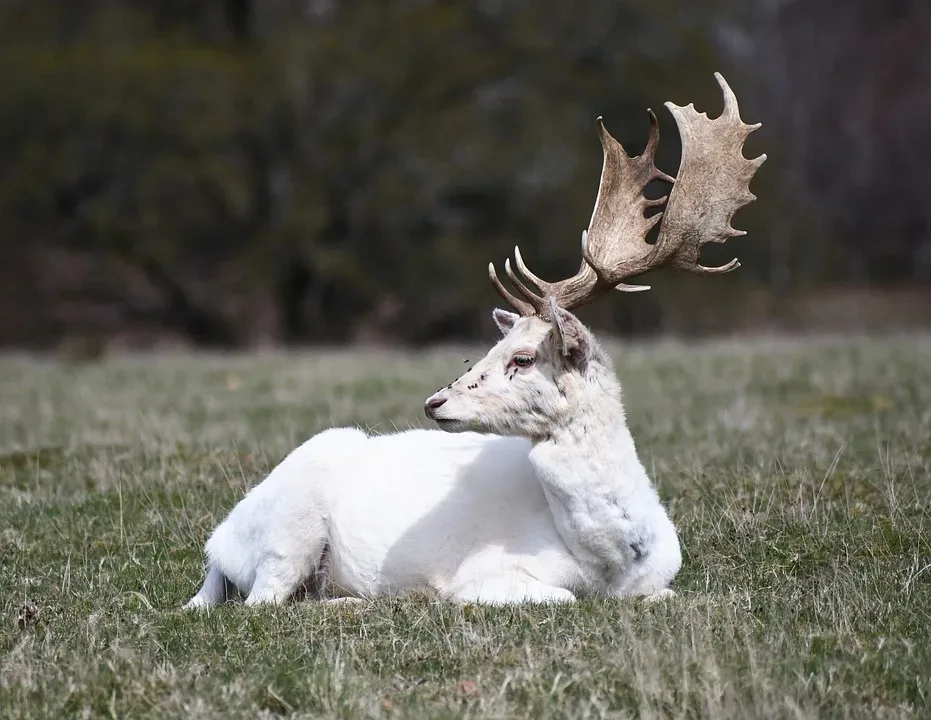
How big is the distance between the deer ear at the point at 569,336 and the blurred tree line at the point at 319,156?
20.5 metres

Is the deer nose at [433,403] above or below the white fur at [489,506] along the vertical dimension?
above

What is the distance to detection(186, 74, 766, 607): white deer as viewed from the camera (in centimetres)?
593

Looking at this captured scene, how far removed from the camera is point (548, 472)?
5.88 m

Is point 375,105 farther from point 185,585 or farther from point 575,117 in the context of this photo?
point 185,585

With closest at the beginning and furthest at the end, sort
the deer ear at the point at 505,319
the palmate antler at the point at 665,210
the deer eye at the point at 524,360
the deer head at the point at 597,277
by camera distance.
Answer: the deer head at the point at 597,277 < the deer eye at the point at 524,360 < the palmate antler at the point at 665,210 < the deer ear at the point at 505,319

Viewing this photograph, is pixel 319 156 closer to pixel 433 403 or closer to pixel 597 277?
pixel 597 277

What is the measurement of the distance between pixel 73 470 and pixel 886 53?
42.1 metres

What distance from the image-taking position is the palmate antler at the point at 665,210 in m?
6.39

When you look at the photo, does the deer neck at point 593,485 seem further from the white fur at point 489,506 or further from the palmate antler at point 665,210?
the palmate antler at point 665,210

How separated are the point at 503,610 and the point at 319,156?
21.9m

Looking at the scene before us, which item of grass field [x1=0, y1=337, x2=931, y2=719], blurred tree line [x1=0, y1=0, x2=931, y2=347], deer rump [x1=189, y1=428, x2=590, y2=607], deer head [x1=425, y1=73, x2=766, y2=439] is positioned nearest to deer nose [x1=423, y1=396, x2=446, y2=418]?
deer head [x1=425, y1=73, x2=766, y2=439]

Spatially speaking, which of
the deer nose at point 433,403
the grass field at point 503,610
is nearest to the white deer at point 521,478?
the deer nose at point 433,403

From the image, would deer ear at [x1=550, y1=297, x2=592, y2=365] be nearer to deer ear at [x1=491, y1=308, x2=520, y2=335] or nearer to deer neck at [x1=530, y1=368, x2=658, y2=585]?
deer neck at [x1=530, y1=368, x2=658, y2=585]

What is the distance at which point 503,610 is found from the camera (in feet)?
18.6
